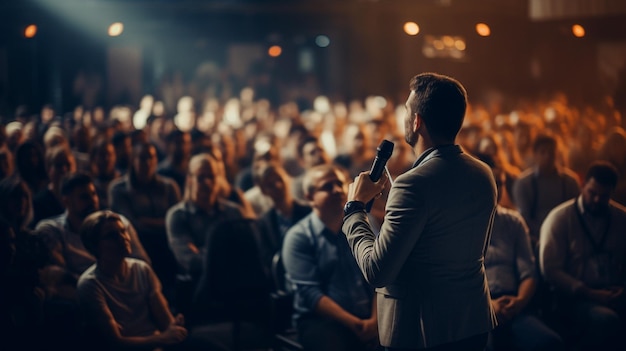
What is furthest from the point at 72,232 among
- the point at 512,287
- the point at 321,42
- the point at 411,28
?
the point at 321,42

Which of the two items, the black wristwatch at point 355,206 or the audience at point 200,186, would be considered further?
the audience at point 200,186

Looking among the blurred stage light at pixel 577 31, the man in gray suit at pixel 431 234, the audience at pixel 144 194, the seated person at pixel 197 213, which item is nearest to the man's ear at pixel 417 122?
the man in gray suit at pixel 431 234

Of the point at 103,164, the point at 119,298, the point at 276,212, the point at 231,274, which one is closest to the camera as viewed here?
the point at 119,298

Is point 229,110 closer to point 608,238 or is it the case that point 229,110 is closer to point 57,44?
point 57,44

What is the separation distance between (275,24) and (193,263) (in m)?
17.5

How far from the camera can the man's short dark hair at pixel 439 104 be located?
10.9ft

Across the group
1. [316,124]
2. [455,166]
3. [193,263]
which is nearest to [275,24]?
[316,124]

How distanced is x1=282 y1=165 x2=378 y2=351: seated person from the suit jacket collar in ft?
7.76

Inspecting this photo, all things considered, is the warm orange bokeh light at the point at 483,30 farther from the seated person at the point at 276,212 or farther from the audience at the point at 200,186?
the seated person at the point at 276,212

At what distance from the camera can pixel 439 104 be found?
3328 mm

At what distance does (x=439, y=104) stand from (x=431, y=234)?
47 centimetres

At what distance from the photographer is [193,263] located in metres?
6.94

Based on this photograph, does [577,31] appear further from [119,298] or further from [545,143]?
[119,298]

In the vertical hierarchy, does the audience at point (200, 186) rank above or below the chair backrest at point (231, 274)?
above
